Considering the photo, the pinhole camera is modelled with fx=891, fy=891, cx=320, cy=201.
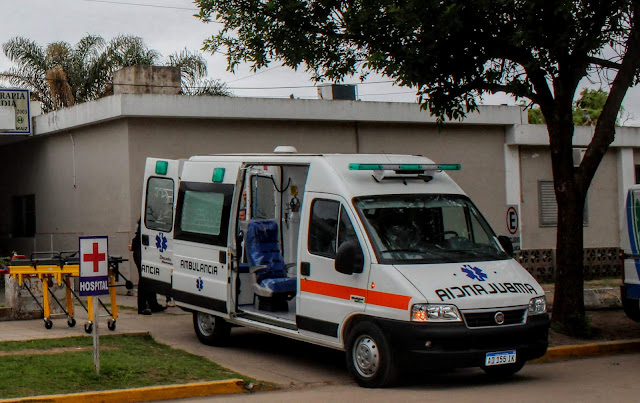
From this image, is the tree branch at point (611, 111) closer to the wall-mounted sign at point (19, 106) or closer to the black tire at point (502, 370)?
the black tire at point (502, 370)

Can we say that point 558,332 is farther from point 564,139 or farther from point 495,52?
point 495,52

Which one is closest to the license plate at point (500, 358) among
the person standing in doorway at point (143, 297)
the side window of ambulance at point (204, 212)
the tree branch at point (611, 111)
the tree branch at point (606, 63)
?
the side window of ambulance at point (204, 212)

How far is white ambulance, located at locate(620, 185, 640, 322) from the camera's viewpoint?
42.1 feet

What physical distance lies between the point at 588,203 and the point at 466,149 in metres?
4.43

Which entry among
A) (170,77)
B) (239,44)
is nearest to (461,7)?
(239,44)

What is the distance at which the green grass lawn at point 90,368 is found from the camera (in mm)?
9031

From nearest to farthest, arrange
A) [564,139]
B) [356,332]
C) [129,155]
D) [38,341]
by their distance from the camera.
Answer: [356,332] < [38,341] < [564,139] < [129,155]

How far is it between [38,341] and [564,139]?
25.8 ft

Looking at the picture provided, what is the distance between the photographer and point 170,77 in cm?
2088

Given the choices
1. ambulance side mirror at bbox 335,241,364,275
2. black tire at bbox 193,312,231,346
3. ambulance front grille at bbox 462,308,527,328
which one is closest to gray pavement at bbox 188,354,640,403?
ambulance front grille at bbox 462,308,527,328

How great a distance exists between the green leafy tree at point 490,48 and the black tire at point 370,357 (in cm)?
448

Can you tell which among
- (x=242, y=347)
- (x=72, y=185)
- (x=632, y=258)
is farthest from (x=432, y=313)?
(x=72, y=185)

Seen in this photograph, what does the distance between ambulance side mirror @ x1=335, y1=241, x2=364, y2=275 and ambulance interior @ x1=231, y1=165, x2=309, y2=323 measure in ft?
5.61

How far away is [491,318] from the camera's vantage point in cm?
930
